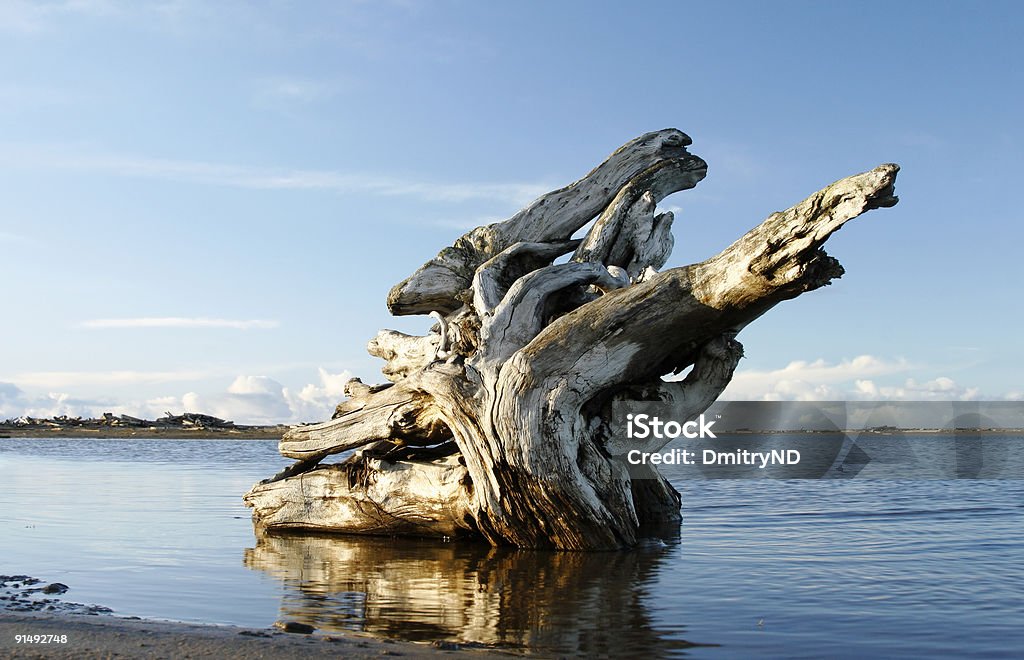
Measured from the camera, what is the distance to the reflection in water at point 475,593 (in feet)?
21.2

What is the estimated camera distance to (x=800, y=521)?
45.2 ft

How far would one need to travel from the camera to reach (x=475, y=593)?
8078 millimetres

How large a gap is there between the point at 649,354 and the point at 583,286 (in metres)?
1.37

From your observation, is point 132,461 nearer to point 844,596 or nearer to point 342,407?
point 342,407

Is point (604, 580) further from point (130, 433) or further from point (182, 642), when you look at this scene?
point (130, 433)

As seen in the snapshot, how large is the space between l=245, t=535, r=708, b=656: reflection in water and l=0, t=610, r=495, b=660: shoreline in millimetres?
505

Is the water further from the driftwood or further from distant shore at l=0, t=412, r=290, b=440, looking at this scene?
distant shore at l=0, t=412, r=290, b=440

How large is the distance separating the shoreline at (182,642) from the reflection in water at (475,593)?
1.66 feet

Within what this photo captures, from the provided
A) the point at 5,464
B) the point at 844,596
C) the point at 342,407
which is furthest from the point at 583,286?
the point at 5,464
